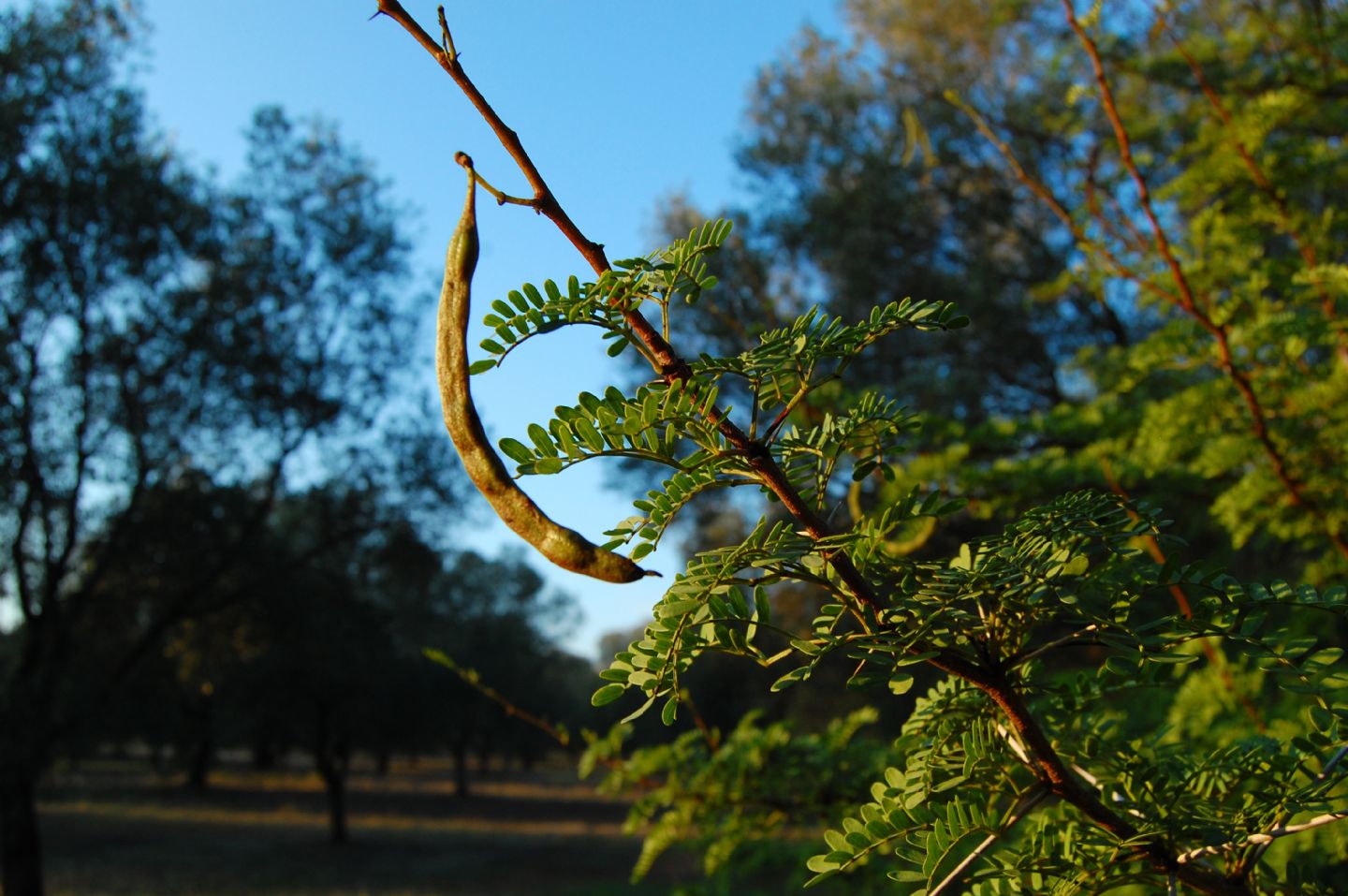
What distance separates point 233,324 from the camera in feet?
41.5

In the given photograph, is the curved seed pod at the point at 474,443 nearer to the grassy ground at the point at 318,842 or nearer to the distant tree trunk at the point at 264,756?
the grassy ground at the point at 318,842

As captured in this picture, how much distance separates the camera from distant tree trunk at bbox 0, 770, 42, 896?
12125 mm

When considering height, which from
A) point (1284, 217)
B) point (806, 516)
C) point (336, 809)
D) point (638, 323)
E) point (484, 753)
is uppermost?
point (1284, 217)

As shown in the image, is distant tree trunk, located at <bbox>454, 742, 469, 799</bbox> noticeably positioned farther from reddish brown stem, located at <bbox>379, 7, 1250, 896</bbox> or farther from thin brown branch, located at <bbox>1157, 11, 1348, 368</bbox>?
reddish brown stem, located at <bbox>379, 7, 1250, 896</bbox>

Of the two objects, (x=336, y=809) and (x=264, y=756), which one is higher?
(x=264, y=756)

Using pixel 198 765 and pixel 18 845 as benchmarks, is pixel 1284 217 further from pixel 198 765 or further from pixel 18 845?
pixel 198 765

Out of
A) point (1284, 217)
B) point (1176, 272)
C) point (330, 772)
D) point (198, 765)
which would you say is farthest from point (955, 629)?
point (198, 765)

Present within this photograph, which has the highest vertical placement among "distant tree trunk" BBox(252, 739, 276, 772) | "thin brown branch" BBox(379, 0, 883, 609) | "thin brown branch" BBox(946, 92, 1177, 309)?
"thin brown branch" BBox(946, 92, 1177, 309)

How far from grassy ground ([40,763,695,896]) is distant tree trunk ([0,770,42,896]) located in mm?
1408

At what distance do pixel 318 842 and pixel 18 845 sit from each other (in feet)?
49.0

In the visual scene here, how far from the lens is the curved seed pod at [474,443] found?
864 millimetres

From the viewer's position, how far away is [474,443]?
0.90m

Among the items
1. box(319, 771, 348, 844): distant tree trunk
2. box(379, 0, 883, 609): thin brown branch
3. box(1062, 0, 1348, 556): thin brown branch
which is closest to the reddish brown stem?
box(379, 0, 883, 609): thin brown branch

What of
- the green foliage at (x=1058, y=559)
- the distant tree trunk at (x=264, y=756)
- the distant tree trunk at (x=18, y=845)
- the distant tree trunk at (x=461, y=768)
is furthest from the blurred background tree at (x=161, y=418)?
the distant tree trunk at (x=264, y=756)
